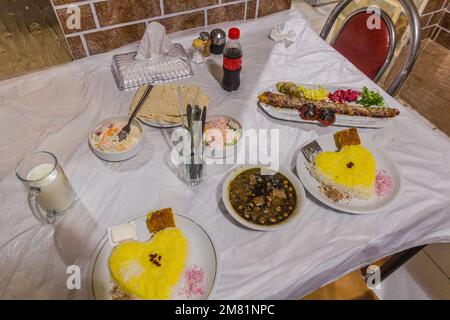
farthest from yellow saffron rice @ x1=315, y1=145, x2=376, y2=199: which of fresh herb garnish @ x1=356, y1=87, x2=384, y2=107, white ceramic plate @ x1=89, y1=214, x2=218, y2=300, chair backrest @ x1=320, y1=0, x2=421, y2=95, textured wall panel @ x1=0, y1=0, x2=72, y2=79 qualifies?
textured wall panel @ x1=0, y1=0, x2=72, y2=79

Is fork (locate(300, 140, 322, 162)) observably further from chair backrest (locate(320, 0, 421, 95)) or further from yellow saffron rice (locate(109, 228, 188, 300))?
chair backrest (locate(320, 0, 421, 95))

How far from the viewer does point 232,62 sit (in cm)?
111

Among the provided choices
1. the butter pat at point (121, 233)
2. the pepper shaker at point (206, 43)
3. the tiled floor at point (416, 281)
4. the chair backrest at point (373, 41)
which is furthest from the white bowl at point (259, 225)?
the chair backrest at point (373, 41)

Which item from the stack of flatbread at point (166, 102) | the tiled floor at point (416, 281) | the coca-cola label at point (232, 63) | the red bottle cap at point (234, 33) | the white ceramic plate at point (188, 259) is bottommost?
the tiled floor at point (416, 281)

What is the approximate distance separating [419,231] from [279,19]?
121 cm

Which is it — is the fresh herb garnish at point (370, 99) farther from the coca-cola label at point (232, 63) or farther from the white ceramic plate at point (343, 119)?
the coca-cola label at point (232, 63)

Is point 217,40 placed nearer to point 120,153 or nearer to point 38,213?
point 120,153

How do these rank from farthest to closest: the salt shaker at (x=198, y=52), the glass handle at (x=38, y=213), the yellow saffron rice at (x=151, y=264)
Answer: the salt shaker at (x=198, y=52)
the glass handle at (x=38, y=213)
the yellow saffron rice at (x=151, y=264)

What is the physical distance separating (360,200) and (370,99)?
0.46m

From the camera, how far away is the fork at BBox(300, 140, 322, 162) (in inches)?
37.6

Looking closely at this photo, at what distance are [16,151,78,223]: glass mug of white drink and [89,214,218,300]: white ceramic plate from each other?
175 mm

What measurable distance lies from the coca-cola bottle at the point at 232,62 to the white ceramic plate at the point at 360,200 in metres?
0.40

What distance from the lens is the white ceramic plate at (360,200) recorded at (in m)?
0.84

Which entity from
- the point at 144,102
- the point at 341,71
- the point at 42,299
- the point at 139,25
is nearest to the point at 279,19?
the point at 341,71
